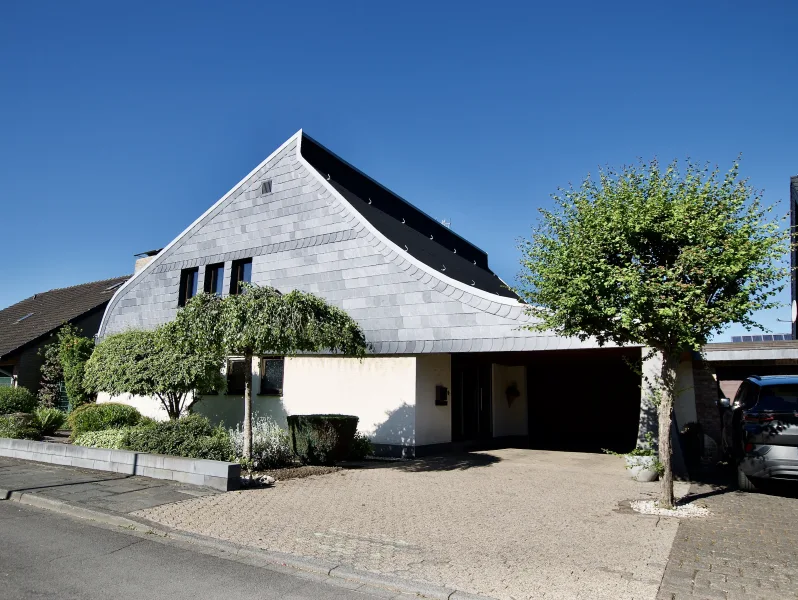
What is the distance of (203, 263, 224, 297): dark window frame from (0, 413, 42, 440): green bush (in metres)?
6.07

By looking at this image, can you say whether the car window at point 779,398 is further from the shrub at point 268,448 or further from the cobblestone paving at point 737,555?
the shrub at point 268,448

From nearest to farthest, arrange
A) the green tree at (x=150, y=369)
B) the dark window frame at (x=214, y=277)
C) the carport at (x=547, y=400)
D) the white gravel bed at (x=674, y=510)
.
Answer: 1. the white gravel bed at (x=674, y=510)
2. the green tree at (x=150, y=369)
3. the carport at (x=547, y=400)
4. the dark window frame at (x=214, y=277)

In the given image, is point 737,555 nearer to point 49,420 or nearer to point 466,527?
point 466,527

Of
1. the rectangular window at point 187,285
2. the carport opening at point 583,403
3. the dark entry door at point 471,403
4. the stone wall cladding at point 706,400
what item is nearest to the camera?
the stone wall cladding at point 706,400

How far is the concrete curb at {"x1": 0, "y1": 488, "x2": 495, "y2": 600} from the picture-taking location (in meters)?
4.96

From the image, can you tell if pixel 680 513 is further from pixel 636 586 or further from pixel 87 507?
pixel 87 507

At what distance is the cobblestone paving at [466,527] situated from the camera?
5309mm

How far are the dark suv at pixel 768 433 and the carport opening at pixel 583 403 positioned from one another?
34.3ft

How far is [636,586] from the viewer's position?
5000 millimetres

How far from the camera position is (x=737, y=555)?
232 inches

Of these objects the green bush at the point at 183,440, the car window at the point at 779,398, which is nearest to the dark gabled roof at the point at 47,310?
the green bush at the point at 183,440

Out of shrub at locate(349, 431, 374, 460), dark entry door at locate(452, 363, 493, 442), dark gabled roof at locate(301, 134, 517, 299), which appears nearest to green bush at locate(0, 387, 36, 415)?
shrub at locate(349, 431, 374, 460)

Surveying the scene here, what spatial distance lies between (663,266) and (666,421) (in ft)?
7.32

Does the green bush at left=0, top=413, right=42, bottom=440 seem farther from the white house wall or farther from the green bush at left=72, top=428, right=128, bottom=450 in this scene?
the white house wall
